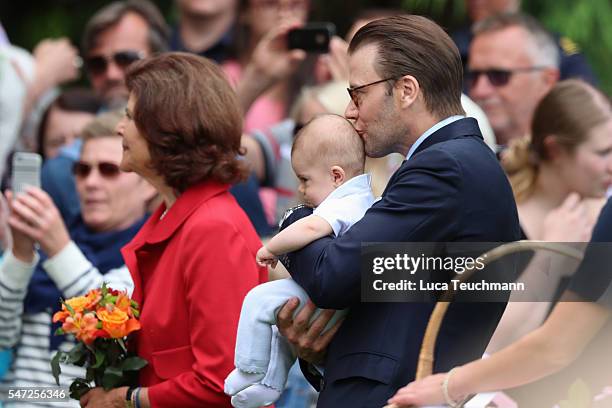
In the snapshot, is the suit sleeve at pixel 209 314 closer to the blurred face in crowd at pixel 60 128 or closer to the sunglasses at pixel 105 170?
the sunglasses at pixel 105 170

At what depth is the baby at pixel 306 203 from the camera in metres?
3.09

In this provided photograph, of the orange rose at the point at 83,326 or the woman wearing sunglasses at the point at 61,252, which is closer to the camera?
the orange rose at the point at 83,326

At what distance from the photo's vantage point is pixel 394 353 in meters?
2.84

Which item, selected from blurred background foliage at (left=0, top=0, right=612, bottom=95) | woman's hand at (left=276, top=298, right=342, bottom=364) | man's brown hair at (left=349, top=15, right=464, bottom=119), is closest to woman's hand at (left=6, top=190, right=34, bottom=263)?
woman's hand at (left=276, top=298, right=342, bottom=364)

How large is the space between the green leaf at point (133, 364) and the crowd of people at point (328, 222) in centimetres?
4

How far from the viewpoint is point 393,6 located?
291 inches

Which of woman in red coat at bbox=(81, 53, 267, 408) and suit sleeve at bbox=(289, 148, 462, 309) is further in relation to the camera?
woman in red coat at bbox=(81, 53, 267, 408)

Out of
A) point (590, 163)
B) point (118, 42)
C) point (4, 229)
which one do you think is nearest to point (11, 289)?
point (4, 229)

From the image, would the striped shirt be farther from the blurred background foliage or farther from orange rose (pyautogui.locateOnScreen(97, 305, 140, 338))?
the blurred background foliage

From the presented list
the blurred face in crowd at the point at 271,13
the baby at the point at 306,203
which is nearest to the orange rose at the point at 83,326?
the baby at the point at 306,203

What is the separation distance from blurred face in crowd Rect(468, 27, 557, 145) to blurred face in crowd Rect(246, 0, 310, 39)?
124 centimetres

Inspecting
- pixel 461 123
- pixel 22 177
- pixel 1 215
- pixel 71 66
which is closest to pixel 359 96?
pixel 461 123

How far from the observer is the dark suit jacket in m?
2.77

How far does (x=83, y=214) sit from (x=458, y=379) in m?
2.47
